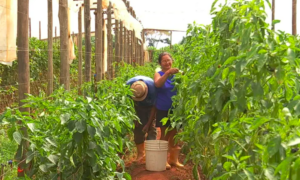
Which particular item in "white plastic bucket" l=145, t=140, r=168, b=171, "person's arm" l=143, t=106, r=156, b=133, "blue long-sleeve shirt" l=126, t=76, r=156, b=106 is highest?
"blue long-sleeve shirt" l=126, t=76, r=156, b=106

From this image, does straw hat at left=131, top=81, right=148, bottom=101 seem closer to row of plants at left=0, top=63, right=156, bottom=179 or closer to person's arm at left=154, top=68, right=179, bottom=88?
person's arm at left=154, top=68, right=179, bottom=88

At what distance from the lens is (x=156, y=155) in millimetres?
5285

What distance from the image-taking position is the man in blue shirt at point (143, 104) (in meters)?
5.48

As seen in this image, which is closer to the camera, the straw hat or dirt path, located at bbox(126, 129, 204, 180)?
dirt path, located at bbox(126, 129, 204, 180)

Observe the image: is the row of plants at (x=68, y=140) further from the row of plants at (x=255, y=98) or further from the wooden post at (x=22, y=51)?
the row of plants at (x=255, y=98)

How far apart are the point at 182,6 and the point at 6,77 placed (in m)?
18.4

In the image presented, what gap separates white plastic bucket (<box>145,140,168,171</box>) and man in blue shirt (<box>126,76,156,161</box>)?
395 millimetres

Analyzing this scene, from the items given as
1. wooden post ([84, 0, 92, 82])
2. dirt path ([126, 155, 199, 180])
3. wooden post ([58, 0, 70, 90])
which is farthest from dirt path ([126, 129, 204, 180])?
wooden post ([84, 0, 92, 82])

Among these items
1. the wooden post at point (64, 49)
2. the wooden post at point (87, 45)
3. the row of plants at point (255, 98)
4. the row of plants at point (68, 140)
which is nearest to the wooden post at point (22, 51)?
the row of plants at point (68, 140)

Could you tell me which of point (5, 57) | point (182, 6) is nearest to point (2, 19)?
point (5, 57)

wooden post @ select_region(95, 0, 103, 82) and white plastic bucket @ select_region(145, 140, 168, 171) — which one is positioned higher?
wooden post @ select_region(95, 0, 103, 82)

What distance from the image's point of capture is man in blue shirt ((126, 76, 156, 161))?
548cm

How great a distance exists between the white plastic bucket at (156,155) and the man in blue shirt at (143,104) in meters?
0.40

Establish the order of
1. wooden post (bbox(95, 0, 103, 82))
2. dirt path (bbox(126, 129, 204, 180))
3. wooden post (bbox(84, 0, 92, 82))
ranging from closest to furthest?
dirt path (bbox(126, 129, 204, 180)) < wooden post (bbox(84, 0, 92, 82)) < wooden post (bbox(95, 0, 103, 82))
